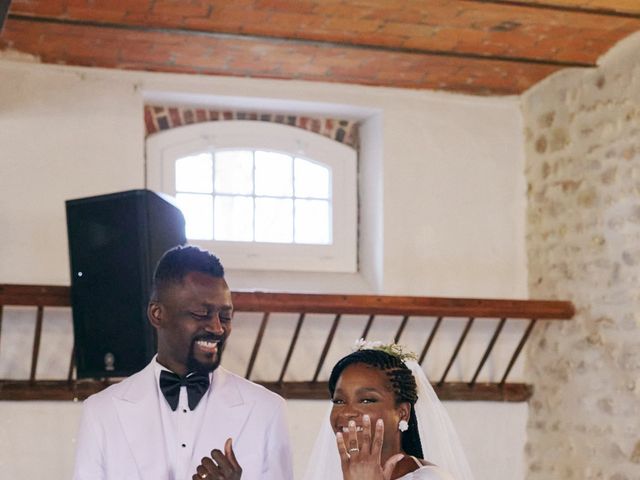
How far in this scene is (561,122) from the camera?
231 inches

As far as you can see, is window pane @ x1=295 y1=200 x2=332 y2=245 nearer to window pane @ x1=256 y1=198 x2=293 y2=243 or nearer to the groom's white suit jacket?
window pane @ x1=256 y1=198 x2=293 y2=243

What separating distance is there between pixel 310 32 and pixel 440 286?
5.50 ft

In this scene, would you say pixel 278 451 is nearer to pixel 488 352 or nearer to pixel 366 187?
pixel 488 352

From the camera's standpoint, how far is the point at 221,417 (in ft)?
10.5

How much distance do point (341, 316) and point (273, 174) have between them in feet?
2.97

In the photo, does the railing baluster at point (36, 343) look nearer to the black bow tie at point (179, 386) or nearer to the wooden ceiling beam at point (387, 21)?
the wooden ceiling beam at point (387, 21)

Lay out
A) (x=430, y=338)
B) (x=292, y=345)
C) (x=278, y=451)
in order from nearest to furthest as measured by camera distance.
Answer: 1. (x=278, y=451)
2. (x=292, y=345)
3. (x=430, y=338)

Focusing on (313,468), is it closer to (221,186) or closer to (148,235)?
(148,235)

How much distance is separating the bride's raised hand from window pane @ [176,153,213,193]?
10.9 ft

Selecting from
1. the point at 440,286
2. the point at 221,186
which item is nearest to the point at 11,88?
the point at 221,186

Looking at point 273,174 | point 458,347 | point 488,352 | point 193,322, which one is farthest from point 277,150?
point 193,322

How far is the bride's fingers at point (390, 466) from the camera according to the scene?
2793 millimetres

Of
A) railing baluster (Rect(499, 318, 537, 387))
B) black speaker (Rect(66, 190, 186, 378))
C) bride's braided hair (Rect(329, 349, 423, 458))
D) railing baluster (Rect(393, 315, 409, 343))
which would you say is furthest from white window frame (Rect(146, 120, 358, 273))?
bride's braided hair (Rect(329, 349, 423, 458))

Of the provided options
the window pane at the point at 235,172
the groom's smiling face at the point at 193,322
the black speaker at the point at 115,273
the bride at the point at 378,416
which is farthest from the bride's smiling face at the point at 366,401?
the window pane at the point at 235,172
